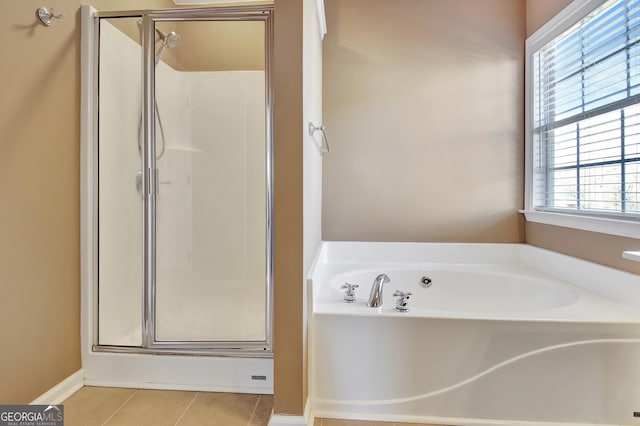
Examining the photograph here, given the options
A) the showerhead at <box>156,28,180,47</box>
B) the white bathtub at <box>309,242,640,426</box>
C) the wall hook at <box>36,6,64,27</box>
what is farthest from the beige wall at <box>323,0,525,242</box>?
the wall hook at <box>36,6,64,27</box>

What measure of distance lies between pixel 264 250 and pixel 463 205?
58.6 inches

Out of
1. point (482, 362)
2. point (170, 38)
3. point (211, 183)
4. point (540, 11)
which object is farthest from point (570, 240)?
point (170, 38)

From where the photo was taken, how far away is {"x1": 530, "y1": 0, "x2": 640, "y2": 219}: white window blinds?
1.71 meters

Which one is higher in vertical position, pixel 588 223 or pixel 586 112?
pixel 586 112

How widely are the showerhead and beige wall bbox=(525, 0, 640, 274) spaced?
7.37ft

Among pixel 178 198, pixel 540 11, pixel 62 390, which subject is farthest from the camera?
pixel 540 11

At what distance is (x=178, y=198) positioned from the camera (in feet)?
6.84

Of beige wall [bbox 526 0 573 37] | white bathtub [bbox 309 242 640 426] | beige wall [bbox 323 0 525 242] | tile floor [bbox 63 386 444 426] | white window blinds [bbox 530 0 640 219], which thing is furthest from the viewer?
beige wall [bbox 323 0 525 242]

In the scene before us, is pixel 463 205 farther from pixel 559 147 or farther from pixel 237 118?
pixel 237 118

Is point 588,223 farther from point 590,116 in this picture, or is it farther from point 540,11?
point 540,11

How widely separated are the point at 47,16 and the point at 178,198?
3.33 ft

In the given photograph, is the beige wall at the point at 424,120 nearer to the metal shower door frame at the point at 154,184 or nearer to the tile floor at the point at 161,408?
the metal shower door frame at the point at 154,184

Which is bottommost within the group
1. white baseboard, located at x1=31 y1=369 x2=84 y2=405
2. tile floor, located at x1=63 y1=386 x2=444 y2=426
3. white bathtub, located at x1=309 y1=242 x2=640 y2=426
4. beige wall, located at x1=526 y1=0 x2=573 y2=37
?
tile floor, located at x1=63 y1=386 x2=444 y2=426

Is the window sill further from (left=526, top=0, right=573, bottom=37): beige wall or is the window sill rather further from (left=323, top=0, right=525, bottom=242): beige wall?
(left=526, top=0, right=573, bottom=37): beige wall
